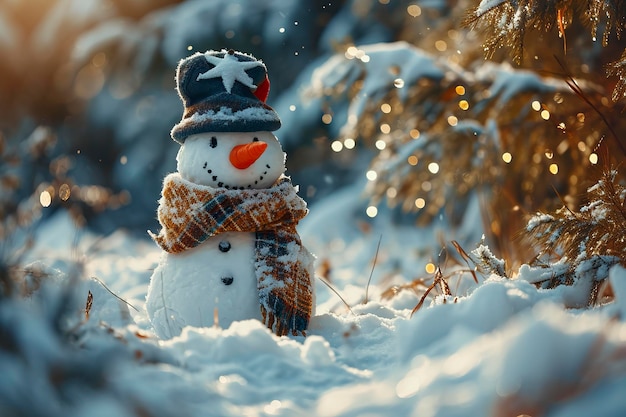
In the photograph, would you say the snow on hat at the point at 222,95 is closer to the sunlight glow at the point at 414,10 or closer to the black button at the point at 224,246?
the black button at the point at 224,246

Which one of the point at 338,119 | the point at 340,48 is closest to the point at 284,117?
the point at 338,119

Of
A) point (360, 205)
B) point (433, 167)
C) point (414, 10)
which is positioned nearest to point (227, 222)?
point (433, 167)

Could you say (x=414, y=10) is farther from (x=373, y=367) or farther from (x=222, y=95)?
(x=373, y=367)

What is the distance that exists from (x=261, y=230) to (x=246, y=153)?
0.33 m

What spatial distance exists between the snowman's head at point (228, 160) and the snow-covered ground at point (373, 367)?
71 cm

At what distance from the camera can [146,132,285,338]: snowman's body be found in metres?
2.56

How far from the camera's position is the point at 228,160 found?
8.66ft

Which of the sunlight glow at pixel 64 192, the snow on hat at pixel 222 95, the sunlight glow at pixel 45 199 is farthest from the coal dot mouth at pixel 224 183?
the sunlight glow at pixel 45 199

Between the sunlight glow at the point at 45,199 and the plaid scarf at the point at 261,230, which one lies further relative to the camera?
the plaid scarf at the point at 261,230

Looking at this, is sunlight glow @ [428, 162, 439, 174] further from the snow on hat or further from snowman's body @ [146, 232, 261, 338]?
snowman's body @ [146, 232, 261, 338]

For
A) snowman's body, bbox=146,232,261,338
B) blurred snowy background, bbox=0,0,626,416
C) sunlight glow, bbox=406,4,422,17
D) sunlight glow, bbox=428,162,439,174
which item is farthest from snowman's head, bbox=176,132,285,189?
sunlight glow, bbox=406,4,422,17

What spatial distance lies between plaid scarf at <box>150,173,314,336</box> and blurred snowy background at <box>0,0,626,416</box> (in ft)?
0.61

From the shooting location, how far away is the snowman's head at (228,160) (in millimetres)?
2627

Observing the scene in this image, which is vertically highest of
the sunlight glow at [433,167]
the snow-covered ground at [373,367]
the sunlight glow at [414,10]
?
the sunlight glow at [414,10]
